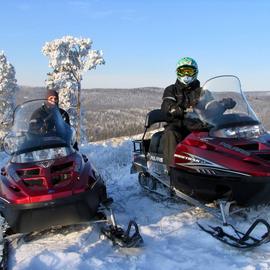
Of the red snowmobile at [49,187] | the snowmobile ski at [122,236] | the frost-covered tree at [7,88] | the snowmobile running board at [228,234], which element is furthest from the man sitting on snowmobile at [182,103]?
the frost-covered tree at [7,88]

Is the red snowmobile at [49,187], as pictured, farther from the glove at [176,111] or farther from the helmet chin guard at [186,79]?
the helmet chin guard at [186,79]

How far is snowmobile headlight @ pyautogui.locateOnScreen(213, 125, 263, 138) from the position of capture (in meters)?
5.30

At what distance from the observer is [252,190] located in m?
4.91

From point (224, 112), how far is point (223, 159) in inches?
29.0

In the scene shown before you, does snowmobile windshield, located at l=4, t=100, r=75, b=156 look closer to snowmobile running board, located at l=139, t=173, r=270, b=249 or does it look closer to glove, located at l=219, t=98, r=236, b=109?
snowmobile running board, located at l=139, t=173, r=270, b=249

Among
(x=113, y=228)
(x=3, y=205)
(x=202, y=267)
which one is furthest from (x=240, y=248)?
(x=3, y=205)

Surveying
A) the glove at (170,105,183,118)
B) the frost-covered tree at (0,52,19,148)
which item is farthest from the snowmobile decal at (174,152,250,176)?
the frost-covered tree at (0,52,19,148)

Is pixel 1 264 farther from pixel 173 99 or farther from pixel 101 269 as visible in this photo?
pixel 173 99

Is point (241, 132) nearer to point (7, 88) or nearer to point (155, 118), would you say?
point (155, 118)

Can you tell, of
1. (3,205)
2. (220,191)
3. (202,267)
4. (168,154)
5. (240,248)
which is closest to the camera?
(202,267)

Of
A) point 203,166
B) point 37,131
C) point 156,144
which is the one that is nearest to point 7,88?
point 156,144

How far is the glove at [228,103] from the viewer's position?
5.69 meters

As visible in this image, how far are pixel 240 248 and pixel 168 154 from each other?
1905 mm

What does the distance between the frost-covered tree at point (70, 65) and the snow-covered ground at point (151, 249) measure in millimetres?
26851
